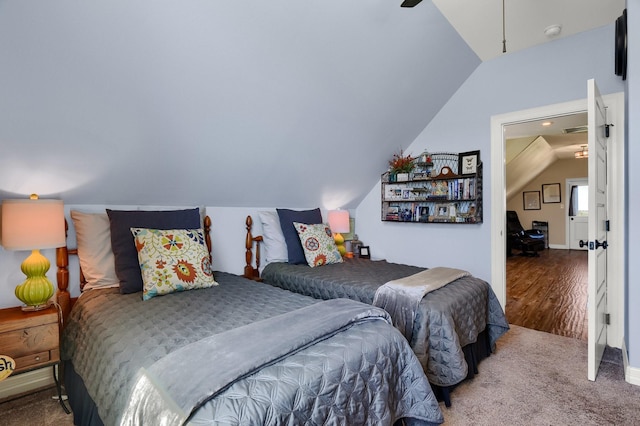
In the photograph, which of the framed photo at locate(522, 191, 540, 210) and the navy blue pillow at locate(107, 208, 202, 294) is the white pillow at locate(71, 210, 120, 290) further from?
the framed photo at locate(522, 191, 540, 210)

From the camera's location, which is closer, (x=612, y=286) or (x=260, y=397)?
(x=260, y=397)

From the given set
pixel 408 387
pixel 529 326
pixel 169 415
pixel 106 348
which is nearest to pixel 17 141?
pixel 106 348

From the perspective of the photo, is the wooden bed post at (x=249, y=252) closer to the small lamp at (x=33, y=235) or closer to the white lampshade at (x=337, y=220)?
the white lampshade at (x=337, y=220)

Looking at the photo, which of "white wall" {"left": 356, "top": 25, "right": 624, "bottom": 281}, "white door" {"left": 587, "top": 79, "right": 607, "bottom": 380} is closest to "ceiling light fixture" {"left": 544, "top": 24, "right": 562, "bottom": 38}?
"white wall" {"left": 356, "top": 25, "right": 624, "bottom": 281}

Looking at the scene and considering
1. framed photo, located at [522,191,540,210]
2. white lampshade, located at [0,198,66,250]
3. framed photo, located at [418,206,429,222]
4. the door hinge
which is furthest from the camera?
framed photo, located at [522,191,540,210]

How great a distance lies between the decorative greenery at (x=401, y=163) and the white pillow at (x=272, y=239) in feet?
5.02

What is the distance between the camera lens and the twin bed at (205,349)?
3.20 feet

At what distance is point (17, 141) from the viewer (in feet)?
5.69

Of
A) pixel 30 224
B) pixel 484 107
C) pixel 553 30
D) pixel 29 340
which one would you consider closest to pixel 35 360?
pixel 29 340

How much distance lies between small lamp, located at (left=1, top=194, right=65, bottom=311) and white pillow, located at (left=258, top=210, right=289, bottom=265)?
1634 millimetres

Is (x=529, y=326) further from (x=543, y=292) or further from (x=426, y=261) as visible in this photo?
(x=543, y=292)

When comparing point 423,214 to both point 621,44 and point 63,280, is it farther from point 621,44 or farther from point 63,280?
point 63,280

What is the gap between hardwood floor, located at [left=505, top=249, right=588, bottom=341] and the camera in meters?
3.14

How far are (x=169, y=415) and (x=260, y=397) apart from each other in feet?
0.82
